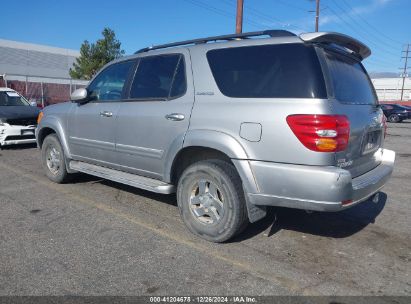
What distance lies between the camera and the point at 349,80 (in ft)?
12.4

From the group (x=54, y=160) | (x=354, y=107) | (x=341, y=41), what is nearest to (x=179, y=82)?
(x=341, y=41)

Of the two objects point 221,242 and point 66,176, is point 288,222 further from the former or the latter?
point 66,176

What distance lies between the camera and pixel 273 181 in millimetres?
3336

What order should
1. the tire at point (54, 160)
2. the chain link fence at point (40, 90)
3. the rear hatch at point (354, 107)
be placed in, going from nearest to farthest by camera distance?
the rear hatch at point (354, 107)
the tire at point (54, 160)
the chain link fence at point (40, 90)

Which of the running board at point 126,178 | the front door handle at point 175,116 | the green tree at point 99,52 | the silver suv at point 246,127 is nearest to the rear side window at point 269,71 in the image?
the silver suv at point 246,127

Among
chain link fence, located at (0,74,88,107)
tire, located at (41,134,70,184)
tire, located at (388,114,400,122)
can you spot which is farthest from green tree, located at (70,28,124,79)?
tire, located at (41,134,70,184)

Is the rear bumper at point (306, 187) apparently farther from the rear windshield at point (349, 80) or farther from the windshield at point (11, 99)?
the windshield at point (11, 99)

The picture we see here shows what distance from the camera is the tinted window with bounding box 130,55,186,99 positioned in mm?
4246

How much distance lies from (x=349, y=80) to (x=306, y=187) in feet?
4.30

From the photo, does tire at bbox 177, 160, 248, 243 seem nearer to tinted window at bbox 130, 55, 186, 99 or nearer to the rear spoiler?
tinted window at bbox 130, 55, 186, 99

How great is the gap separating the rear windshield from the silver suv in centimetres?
2

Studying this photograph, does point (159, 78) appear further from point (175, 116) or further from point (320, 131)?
point (320, 131)

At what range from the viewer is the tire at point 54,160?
5938 mm

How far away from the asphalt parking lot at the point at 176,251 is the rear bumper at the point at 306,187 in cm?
58
